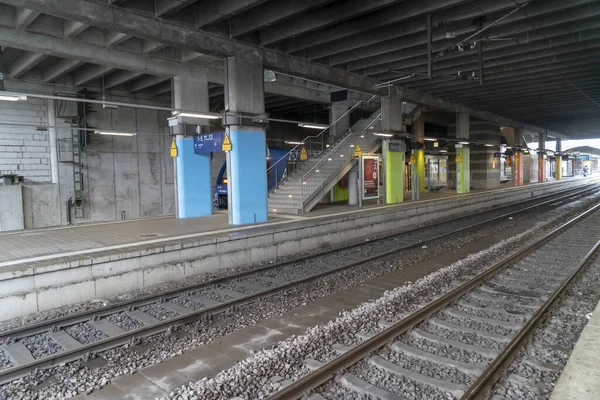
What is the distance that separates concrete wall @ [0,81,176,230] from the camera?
15516mm

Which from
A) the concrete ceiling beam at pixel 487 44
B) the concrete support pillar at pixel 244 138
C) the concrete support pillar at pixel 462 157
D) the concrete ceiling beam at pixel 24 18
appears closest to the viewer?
the concrete ceiling beam at pixel 24 18

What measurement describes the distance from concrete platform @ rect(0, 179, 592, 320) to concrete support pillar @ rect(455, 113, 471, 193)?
12.8 meters

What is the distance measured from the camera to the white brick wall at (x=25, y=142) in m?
15.2

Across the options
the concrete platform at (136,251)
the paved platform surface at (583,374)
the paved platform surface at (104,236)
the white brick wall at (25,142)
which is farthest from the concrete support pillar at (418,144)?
the paved platform surface at (583,374)

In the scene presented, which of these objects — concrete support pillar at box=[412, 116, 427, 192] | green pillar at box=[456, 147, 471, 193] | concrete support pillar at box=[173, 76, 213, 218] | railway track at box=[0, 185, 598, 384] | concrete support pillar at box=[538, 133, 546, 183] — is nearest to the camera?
railway track at box=[0, 185, 598, 384]

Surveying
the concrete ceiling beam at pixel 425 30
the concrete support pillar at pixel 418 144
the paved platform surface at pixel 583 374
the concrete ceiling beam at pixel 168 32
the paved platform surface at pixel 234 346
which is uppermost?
the concrete ceiling beam at pixel 425 30

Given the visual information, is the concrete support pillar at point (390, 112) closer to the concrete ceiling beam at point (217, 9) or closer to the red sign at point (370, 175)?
the red sign at point (370, 175)

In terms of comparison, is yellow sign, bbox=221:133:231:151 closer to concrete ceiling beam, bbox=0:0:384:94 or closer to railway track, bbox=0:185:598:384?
concrete ceiling beam, bbox=0:0:384:94

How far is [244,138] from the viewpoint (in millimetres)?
12055

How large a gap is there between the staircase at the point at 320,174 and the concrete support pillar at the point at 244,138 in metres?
3.29

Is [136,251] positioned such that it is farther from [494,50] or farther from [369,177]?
[494,50]

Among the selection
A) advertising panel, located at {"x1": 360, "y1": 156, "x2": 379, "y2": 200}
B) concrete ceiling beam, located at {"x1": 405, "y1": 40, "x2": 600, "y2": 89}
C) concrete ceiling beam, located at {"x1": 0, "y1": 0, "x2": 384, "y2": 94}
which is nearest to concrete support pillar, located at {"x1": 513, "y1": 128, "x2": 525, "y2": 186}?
concrete ceiling beam, located at {"x1": 405, "y1": 40, "x2": 600, "y2": 89}

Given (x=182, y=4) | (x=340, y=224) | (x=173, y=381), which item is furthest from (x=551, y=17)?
(x=173, y=381)

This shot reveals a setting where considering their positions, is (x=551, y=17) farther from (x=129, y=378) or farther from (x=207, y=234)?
(x=129, y=378)
